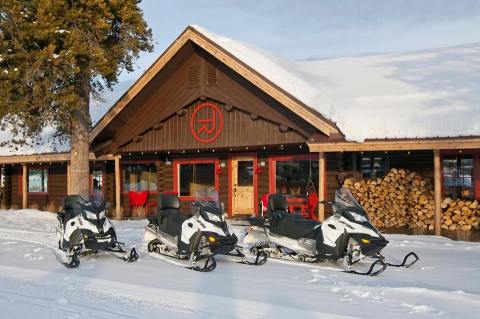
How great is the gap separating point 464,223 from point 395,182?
2111 mm

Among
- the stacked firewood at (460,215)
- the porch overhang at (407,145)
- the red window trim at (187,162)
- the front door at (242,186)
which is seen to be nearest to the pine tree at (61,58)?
the red window trim at (187,162)

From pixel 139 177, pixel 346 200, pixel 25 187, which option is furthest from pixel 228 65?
pixel 25 187

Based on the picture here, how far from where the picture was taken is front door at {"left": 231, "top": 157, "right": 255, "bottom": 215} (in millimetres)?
17547

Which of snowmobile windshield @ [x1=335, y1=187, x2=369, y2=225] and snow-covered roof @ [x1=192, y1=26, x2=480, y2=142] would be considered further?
snow-covered roof @ [x1=192, y1=26, x2=480, y2=142]

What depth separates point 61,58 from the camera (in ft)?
46.5

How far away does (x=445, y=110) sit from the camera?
13.0 m

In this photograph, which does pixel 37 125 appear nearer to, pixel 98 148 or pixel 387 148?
pixel 98 148

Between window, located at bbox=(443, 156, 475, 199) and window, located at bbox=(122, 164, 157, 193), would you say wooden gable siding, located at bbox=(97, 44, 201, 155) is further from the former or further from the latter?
window, located at bbox=(443, 156, 475, 199)

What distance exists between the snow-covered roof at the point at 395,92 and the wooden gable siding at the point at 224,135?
4.50 feet

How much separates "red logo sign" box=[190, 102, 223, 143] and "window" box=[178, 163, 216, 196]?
183 centimetres

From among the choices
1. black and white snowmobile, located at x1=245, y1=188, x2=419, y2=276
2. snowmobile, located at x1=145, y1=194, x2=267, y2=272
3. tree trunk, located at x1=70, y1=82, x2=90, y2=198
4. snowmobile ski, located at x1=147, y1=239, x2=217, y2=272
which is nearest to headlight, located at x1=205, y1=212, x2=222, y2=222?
snowmobile, located at x1=145, y1=194, x2=267, y2=272

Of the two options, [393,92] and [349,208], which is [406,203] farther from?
[349,208]

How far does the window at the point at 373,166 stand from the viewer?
15367 mm

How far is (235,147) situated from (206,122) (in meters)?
1.32
